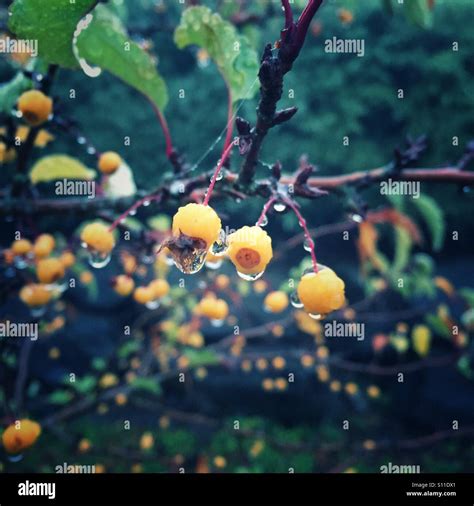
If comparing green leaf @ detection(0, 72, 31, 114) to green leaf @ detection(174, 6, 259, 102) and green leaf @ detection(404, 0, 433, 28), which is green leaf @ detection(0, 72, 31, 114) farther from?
green leaf @ detection(404, 0, 433, 28)

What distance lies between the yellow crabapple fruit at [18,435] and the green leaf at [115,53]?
73 centimetres

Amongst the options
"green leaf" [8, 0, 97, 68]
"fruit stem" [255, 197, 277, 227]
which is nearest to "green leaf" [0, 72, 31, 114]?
"green leaf" [8, 0, 97, 68]

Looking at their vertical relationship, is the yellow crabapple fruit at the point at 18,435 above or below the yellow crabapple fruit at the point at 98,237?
below

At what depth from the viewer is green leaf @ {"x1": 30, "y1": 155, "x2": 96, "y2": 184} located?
1.04 m

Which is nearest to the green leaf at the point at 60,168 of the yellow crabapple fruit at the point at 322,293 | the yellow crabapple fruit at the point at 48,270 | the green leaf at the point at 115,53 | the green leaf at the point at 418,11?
the yellow crabapple fruit at the point at 48,270

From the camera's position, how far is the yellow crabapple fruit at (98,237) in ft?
2.47

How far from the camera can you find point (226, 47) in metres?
0.69

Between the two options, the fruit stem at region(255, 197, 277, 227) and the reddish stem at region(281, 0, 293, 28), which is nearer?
the reddish stem at region(281, 0, 293, 28)

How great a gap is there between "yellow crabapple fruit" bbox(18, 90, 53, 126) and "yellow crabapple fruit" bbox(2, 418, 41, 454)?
0.61m

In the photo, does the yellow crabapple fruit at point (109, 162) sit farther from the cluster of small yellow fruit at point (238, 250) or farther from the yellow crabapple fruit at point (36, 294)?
the cluster of small yellow fruit at point (238, 250)

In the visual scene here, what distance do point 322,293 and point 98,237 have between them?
43 centimetres

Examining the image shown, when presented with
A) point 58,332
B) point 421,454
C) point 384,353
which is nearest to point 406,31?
point 384,353

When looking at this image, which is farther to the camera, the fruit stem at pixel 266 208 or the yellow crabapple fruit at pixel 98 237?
the yellow crabapple fruit at pixel 98 237

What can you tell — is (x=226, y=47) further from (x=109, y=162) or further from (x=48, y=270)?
(x=48, y=270)
